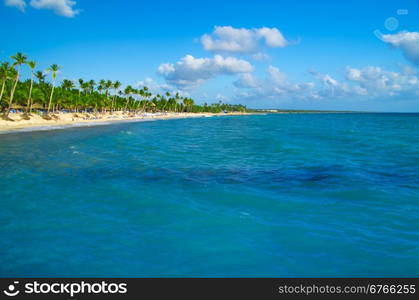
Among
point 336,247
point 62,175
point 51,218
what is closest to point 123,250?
point 51,218

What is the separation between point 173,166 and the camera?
A: 67.7 feet

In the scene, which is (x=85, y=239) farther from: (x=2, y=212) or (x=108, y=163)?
(x=108, y=163)

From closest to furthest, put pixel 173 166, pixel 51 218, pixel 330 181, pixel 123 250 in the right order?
pixel 123 250
pixel 51 218
pixel 330 181
pixel 173 166

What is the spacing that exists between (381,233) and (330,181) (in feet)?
23.3

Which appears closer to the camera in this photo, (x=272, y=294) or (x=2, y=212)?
(x=272, y=294)

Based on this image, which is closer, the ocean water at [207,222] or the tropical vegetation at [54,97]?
the ocean water at [207,222]

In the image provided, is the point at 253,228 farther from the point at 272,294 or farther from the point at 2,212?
the point at 2,212

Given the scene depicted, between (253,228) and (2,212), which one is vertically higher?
(253,228)

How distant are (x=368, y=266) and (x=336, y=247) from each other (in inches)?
42.3

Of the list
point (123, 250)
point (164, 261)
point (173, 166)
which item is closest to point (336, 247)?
point (164, 261)

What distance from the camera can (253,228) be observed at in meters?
9.63

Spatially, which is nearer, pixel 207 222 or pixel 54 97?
pixel 207 222

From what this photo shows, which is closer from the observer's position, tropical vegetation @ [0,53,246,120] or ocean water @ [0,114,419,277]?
ocean water @ [0,114,419,277]

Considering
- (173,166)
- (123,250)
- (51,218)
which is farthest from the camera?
(173,166)
